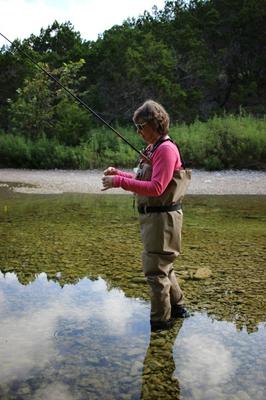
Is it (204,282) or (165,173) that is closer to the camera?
(165,173)

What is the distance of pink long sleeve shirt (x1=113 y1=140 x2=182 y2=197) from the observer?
10.6 feet

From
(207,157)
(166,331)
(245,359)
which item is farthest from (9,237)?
(207,157)

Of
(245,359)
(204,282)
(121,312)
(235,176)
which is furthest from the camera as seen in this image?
(235,176)

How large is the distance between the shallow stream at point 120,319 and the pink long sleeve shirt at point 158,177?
3.52ft

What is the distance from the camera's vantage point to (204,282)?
4750mm

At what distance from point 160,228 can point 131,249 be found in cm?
271

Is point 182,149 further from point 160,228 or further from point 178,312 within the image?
point 160,228

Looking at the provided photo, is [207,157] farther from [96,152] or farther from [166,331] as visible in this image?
[166,331]

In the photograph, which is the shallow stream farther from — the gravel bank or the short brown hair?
the gravel bank

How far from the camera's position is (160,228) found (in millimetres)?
3420

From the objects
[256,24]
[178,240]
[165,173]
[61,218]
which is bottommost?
[61,218]

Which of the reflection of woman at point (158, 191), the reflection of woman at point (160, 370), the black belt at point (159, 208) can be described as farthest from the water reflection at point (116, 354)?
the black belt at point (159, 208)

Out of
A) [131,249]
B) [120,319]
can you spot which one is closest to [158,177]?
[120,319]

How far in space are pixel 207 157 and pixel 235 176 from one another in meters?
1.57
